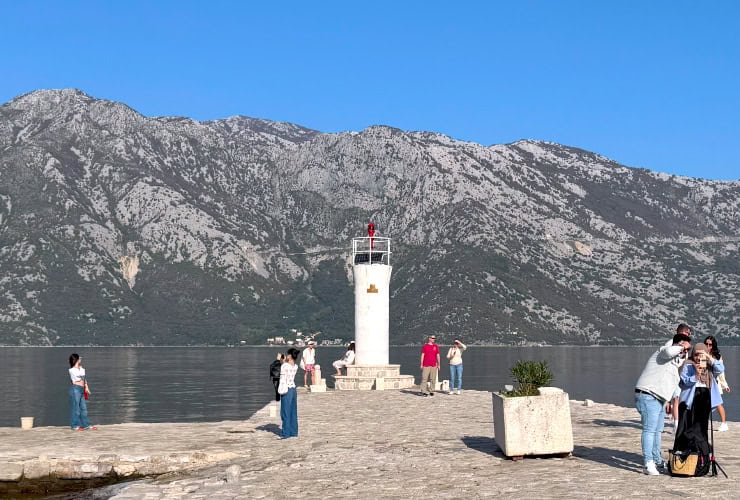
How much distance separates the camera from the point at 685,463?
47.7 ft

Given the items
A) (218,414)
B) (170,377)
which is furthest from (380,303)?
(170,377)

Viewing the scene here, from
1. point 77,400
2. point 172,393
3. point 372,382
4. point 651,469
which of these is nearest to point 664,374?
point 651,469

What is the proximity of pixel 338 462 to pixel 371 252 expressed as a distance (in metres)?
25.7

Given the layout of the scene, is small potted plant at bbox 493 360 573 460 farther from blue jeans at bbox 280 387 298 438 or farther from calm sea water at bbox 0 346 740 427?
calm sea water at bbox 0 346 740 427

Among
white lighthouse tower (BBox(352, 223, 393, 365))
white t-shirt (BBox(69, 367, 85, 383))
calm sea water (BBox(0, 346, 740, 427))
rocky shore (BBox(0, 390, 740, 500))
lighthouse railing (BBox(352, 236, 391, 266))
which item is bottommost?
calm sea water (BBox(0, 346, 740, 427))

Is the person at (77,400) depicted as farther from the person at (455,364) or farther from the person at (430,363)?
the person at (455,364)

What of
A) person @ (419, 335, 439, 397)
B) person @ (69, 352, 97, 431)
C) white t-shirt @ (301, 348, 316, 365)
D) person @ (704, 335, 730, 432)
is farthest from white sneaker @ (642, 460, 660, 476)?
white t-shirt @ (301, 348, 316, 365)

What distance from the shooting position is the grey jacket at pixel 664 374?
14875mm

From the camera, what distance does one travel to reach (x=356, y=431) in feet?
74.5

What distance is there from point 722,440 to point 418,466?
290 inches

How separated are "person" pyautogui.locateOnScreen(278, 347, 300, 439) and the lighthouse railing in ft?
71.3

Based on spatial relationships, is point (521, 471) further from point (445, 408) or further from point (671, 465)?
point (445, 408)

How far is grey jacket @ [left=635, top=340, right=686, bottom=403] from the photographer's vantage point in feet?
48.8

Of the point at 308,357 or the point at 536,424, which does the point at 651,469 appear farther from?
the point at 308,357
